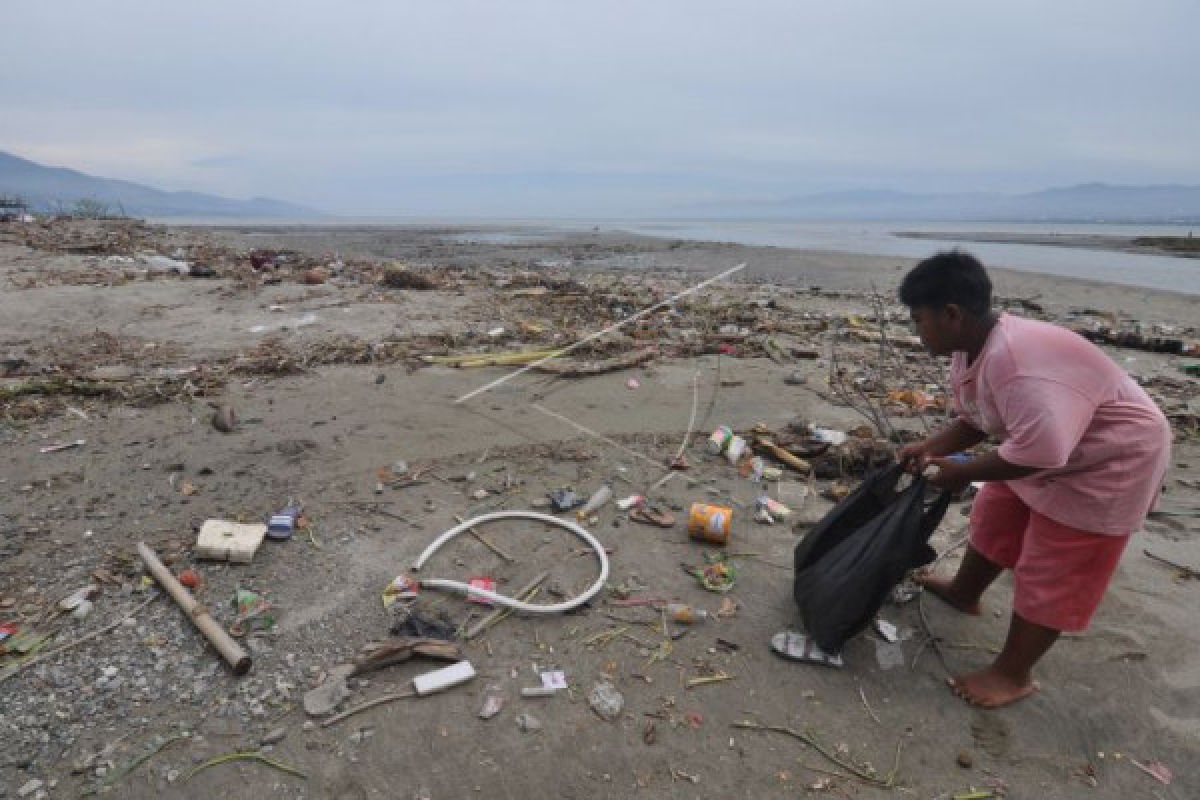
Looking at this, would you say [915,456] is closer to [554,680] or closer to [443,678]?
[554,680]

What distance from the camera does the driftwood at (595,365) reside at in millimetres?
6477

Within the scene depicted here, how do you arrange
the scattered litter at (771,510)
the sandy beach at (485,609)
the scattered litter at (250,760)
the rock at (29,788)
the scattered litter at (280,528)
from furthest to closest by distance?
the scattered litter at (771,510)
the scattered litter at (280,528)
the sandy beach at (485,609)
the scattered litter at (250,760)
the rock at (29,788)

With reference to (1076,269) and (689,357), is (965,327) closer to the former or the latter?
(689,357)

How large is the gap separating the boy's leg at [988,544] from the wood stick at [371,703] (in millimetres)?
2689

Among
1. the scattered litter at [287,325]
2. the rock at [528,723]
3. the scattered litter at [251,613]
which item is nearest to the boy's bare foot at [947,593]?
the rock at [528,723]

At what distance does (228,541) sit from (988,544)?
3776 millimetres

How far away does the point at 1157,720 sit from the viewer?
259cm

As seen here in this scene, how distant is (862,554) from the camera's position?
2.72 m

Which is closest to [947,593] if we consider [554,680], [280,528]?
[554,680]

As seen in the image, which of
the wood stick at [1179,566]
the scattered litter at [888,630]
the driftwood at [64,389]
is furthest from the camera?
the driftwood at [64,389]

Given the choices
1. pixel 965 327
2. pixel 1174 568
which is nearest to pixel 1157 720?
pixel 1174 568

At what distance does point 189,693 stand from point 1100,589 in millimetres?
3556

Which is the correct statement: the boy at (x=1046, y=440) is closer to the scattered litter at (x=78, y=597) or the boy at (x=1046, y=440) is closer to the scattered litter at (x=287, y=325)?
the scattered litter at (x=78, y=597)

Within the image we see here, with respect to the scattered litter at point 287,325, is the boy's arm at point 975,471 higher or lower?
higher
